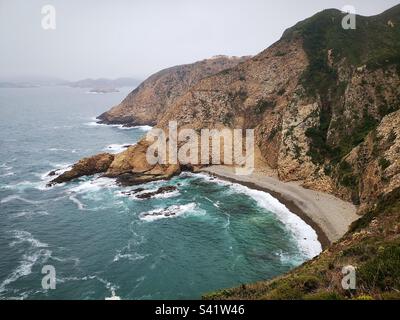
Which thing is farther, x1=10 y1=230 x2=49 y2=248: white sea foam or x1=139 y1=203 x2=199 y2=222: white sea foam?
x1=139 y1=203 x2=199 y2=222: white sea foam

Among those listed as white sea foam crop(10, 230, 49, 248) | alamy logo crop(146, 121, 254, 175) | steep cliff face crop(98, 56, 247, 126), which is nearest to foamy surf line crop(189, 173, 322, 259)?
alamy logo crop(146, 121, 254, 175)

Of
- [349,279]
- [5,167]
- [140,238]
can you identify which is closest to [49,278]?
[140,238]

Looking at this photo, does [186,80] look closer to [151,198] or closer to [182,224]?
[151,198]

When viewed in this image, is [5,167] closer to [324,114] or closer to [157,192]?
[157,192]

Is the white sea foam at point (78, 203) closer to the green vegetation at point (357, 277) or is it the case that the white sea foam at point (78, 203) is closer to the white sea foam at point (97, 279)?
the white sea foam at point (97, 279)

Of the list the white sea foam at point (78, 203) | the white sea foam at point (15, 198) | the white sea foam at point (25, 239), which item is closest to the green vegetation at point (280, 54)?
the white sea foam at point (78, 203)

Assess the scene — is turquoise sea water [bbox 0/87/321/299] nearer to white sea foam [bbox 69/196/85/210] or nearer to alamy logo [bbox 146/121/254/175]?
white sea foam [bbox 69/196/85/210]

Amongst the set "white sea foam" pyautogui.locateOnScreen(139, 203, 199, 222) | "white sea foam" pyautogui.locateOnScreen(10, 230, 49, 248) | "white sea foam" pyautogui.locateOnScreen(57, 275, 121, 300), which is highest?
"white sea foam" pyautogui.locateOnScreen(139, 203, 199, 222)
